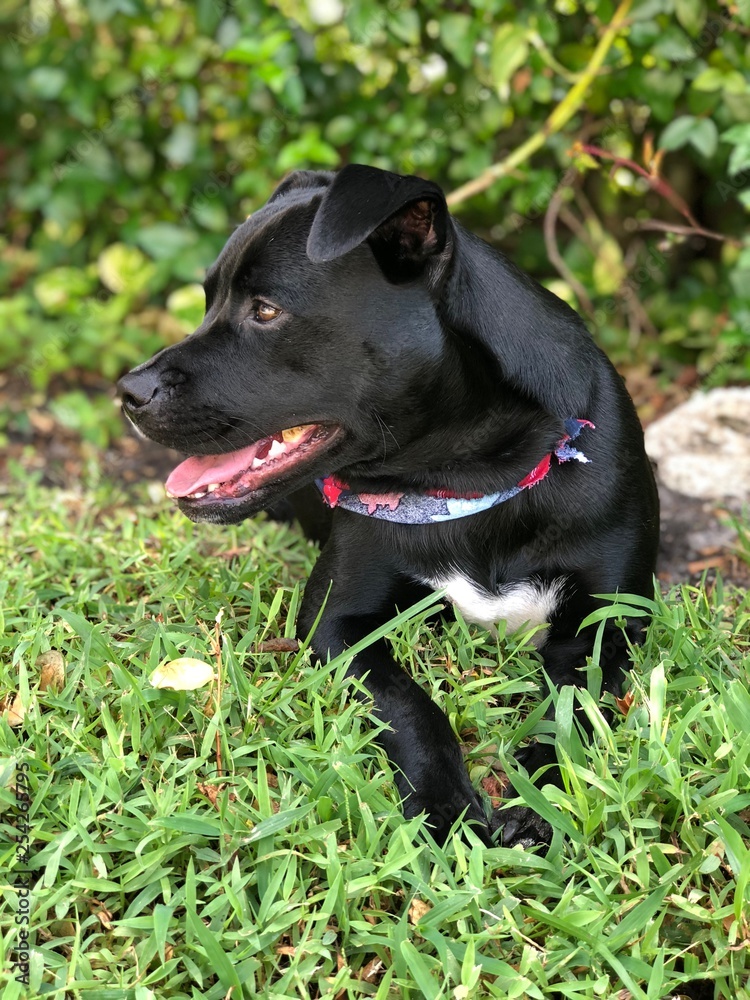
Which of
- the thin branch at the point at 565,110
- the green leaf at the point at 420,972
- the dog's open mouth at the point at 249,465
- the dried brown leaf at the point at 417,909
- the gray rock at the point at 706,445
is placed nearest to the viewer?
the green leaf at the point at 420,972

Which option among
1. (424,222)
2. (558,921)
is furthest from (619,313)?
(558,921)

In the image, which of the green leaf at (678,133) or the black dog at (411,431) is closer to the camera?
the black dog at (411,431)

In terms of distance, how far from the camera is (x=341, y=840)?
1.94 meters

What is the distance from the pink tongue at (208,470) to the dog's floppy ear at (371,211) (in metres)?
0.59

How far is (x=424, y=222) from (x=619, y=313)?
3152 mm

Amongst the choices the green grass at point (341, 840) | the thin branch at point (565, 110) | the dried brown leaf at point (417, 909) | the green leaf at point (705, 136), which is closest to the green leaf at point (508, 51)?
the thin branch at point (565, 110)

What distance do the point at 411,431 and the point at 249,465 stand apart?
41 centimetres

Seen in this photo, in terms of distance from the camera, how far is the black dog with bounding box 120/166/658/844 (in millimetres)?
2281

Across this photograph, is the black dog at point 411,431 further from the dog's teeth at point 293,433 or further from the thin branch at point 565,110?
the thin branch at point 565,110

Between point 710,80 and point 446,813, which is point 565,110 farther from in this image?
point 446,813

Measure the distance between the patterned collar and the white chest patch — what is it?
6.4 inches

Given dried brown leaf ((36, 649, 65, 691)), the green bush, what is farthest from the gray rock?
dried brown leaf ((36, 649, 65, 691))

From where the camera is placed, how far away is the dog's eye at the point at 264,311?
92.1 inches

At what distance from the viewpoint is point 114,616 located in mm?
2646
